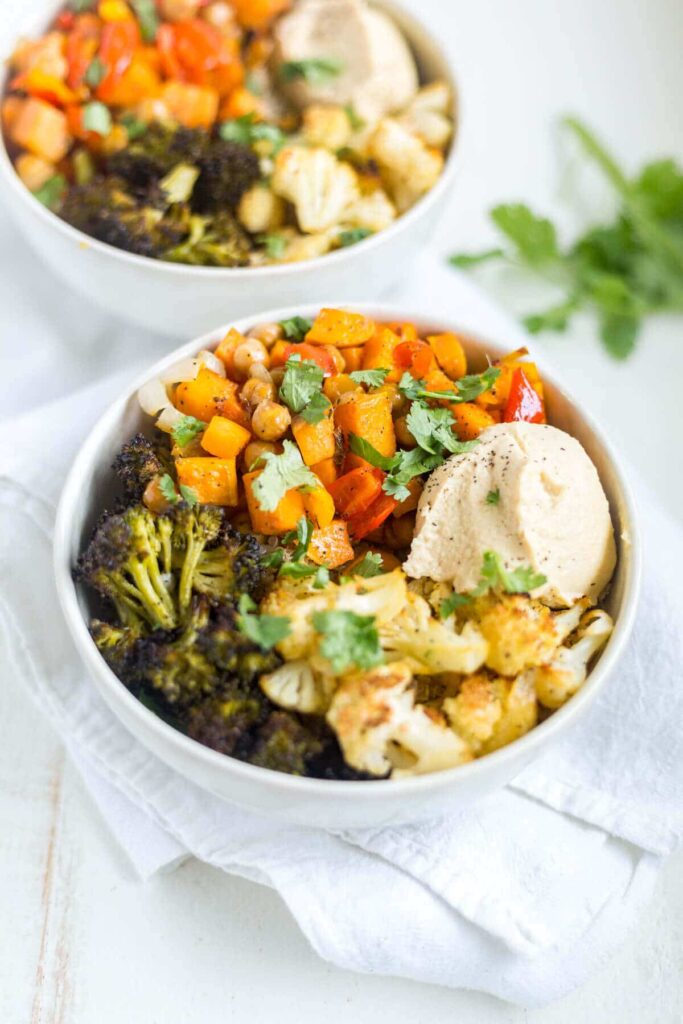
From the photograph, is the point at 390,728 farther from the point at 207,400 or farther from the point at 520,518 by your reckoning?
the point at 207,400

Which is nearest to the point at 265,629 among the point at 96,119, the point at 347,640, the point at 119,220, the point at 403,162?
the point at 347,640

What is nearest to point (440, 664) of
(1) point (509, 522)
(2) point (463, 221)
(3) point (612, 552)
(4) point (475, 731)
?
(4) point (475, 731)

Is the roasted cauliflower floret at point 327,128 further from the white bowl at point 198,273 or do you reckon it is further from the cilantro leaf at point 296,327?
the cilantro leaf at point 296,327

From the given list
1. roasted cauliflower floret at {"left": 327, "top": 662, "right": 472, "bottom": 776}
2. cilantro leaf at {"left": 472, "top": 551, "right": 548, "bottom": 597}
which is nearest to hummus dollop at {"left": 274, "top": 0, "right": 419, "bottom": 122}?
cilantro leaf at {"left": 472, "top": 551, "right": 548, "bottom": 597}

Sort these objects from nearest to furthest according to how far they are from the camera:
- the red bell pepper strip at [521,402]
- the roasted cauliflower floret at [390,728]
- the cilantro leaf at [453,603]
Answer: the roasted cauliflower floret at [390,728] < the cilantro leaf at [453,603] < the red bell pepper strip at [521,402]

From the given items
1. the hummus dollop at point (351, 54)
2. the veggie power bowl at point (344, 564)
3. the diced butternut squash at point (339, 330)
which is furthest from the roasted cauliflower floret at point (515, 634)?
the hummus dollop at point (351, 54)

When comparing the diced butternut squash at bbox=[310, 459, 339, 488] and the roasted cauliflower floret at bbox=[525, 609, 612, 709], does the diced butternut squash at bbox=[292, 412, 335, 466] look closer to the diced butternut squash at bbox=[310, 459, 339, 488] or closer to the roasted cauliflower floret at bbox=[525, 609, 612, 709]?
the diced butternut squash at bbox=[310, 459, 339, 488]

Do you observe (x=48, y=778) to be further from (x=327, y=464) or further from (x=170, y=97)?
(x=170, y=97)
